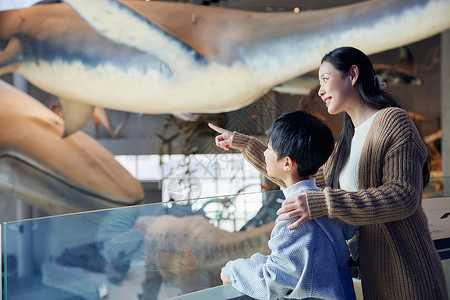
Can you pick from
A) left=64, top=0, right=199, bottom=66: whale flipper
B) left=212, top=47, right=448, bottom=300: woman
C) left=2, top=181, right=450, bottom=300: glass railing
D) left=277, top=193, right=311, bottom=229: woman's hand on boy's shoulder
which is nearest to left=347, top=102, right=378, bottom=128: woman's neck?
left=212, top=47, right=448, bottom=300: woman

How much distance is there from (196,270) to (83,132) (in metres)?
2.31

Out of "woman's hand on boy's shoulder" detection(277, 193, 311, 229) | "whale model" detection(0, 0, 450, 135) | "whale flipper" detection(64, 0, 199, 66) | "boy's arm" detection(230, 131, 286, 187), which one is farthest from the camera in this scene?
"whale model" detection(0, 0, 450, 135)

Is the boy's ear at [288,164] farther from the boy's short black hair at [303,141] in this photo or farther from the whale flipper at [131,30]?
the whale flipper at [131,30]

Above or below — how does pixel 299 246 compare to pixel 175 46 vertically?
below

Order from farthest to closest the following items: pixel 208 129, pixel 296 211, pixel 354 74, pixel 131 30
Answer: pixel 208 129
pixel 131 30
pixel 354 74
pixel 296 211

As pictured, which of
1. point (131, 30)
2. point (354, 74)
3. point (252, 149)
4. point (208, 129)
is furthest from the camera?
point (208, 129)

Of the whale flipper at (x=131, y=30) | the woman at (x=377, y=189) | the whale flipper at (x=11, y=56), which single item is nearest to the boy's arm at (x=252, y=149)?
the woman at (x=377, y=189)

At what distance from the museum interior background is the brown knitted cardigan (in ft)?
8.76

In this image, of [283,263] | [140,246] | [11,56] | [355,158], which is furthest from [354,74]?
[11,56]

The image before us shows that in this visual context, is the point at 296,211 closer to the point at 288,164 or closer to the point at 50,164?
the point at 288,164

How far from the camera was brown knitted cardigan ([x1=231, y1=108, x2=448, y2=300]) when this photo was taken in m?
0.81

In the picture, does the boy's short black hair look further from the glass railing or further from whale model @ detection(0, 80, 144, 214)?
whale model @ detection(0, 80, 144, 214)

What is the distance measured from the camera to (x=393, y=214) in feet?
2.67

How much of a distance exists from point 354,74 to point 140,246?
66 centimetres
